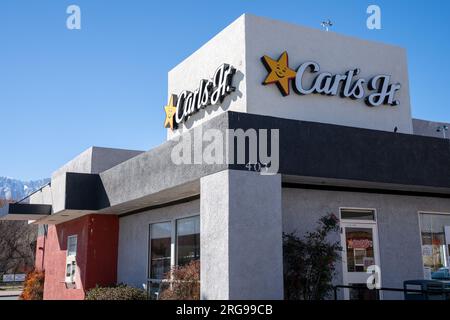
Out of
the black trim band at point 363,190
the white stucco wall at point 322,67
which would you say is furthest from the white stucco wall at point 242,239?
the white stucco wall at point 322,67

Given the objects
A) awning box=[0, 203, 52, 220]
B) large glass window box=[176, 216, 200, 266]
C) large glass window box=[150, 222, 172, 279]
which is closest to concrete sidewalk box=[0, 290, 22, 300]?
awning box=[0, 203, 52, 220]

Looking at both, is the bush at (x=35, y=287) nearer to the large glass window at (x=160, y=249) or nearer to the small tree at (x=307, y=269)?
the large glass window at (x=160, y=249)

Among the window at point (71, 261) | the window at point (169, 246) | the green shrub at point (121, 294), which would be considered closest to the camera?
the window at point (169, 246)

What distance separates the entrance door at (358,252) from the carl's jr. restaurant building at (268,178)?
1.3 inches

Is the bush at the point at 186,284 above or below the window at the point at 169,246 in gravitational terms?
below

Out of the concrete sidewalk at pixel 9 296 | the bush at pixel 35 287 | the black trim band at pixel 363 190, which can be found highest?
the black trim band at pixel 363 190

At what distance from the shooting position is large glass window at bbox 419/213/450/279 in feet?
43.5

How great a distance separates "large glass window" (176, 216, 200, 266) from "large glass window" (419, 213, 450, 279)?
571cm

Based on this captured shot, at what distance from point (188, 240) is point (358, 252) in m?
4.23

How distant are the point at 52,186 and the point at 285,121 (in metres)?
10.4

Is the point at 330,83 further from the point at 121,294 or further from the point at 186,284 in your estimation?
the point at 121,294

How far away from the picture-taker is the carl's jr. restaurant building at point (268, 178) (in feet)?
32.1

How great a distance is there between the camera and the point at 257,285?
9.50 meters

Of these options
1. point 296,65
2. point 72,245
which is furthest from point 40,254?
point 296,65
